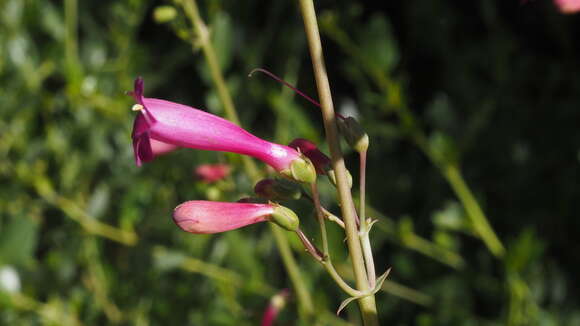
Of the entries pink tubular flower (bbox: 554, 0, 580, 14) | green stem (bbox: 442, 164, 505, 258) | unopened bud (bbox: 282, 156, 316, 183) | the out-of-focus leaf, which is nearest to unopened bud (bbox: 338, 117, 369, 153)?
unopened bud (bbox: 282, 156, 316, 183)

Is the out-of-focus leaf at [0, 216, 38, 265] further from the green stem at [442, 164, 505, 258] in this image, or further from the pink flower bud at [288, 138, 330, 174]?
the pink flower bud at [288, 138, 330, 174]

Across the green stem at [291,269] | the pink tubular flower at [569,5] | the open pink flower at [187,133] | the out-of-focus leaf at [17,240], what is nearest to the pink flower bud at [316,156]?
the open pink flower at [187,133]

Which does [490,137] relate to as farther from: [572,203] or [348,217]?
[348,217]

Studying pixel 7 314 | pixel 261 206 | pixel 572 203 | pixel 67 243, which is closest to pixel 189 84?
pixel 67 243

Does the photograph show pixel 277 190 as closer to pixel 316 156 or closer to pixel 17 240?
pixel 316 156

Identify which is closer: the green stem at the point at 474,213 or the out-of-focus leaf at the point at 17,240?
the green stem at the point at 474,213

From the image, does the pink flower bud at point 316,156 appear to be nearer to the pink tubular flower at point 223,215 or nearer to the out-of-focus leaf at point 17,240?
the pink tubular flower at point 223,215
